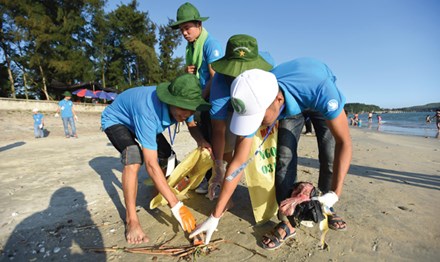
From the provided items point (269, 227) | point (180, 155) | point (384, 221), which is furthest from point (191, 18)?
point (180, 155)

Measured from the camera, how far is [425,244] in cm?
188

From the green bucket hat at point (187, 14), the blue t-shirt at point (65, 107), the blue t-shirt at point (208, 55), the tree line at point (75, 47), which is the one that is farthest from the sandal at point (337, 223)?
the tree line at point (75, 47)

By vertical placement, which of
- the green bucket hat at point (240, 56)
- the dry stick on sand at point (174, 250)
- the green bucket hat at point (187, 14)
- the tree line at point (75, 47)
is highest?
the tree line at point (75, 47)

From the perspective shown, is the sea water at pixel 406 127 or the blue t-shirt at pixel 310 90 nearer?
the blue t-shirt at pixel 310 90

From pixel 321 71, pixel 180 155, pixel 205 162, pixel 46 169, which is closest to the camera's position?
pixel 321 71

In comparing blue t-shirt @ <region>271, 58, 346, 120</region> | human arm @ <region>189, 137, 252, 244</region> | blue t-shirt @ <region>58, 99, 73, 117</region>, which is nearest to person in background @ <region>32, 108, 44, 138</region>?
blue t-shirt @ <region>58, 99, 73, 117</region>

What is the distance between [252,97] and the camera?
1.48 meters

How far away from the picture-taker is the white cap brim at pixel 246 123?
5.09 feet

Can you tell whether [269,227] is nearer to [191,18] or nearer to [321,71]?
[321,71]

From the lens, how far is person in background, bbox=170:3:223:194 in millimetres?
2527

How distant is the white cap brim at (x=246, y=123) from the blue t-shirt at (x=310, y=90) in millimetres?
284

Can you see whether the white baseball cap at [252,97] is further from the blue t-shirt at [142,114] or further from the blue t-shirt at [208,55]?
the blue t-shirt at [208,55]

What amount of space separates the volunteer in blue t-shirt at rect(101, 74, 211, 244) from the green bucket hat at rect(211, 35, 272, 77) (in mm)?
293

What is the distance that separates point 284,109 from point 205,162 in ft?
4.01
